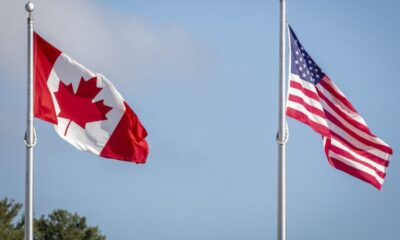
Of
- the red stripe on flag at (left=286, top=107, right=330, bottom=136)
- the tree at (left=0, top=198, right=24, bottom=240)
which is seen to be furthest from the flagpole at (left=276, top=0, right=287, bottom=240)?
the tree at (left=0, top=198, right=24, bottom=240)

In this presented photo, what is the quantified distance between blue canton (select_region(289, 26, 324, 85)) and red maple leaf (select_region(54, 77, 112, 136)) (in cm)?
503

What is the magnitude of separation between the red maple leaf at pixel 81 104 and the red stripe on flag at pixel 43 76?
0.26m

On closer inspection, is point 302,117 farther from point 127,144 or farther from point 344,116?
point 127,144

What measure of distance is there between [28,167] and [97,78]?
9.92 feet

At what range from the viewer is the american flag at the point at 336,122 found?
96.3ft

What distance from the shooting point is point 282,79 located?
2883 cm

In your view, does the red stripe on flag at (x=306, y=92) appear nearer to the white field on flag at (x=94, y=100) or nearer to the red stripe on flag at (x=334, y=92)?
the red stripe on flag at (x=334, y=92)

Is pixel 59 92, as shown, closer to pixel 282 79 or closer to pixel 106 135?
pixel 106 135

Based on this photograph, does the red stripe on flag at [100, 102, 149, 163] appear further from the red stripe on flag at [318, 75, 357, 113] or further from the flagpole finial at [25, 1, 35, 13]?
the red stripe on flag at [318, 75, 357, 113]

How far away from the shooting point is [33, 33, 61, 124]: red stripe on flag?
95.3 ft

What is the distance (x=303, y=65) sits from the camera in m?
29.7

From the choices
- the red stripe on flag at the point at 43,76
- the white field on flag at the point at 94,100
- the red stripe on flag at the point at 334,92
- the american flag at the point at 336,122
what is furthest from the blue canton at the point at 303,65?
the red stripe on flag at the point at 43,76

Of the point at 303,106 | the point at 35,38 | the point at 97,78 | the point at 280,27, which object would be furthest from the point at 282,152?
the point at 35,38

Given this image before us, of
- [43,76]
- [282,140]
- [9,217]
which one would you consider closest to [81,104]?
[43,76]
